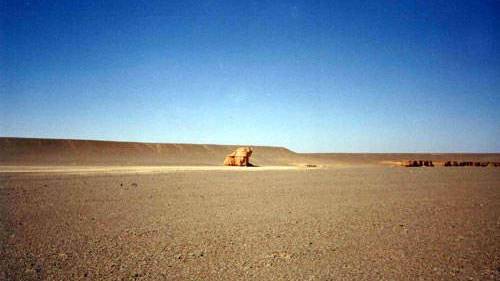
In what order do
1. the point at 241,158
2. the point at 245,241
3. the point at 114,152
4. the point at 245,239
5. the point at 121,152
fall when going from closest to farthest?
the point at 245,241 → the point at 245,239 → the point at 241,158 → the point at 114,152 → the point at 121,152

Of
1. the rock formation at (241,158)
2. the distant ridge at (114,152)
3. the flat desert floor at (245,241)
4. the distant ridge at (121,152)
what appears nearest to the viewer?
the flat desert floor at (245,241)

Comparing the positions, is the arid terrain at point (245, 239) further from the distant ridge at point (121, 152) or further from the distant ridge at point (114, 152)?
the distant ridge at point (114, 152)

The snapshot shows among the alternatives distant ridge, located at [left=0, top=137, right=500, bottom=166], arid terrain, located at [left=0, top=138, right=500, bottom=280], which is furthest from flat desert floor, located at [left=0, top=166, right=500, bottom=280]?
distant ridge, located at [left=0, top=137, right=500, bottom=166]

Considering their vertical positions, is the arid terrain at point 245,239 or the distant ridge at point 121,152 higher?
the distant ridge at point 121,152

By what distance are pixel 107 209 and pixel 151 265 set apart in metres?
5.51

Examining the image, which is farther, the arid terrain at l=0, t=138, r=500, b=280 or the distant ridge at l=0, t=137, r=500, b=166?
the distant ridge at l=0, t=137, r=500, b=166

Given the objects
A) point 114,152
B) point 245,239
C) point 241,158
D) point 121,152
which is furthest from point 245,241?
point 121,152

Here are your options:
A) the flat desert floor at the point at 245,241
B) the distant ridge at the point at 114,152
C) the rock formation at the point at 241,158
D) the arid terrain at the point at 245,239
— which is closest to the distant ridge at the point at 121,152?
the distant ridge at the point at 114,152

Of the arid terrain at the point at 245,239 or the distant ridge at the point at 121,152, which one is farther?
the distant ridge at the point at 121,152

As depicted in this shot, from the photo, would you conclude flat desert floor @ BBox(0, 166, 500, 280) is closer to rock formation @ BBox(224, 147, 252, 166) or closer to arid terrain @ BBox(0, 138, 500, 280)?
arid terrain @ BBox(0, 138, 500, 280)

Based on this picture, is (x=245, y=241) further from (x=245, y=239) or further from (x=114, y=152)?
(x=114, y=152)

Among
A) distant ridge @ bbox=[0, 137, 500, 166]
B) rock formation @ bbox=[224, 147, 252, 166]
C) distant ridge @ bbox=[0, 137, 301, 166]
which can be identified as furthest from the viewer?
distant ridge @ bbox=[0, 137, 301, 166]

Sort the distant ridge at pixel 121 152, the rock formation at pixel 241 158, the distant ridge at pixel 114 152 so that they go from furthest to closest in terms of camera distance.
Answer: the distant ridge at pixel 114 152
the distant ridge at pixel 121 152
the rock formation at pixel 241 158

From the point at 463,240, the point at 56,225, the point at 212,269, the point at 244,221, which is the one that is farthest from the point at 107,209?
the point at 463,240
